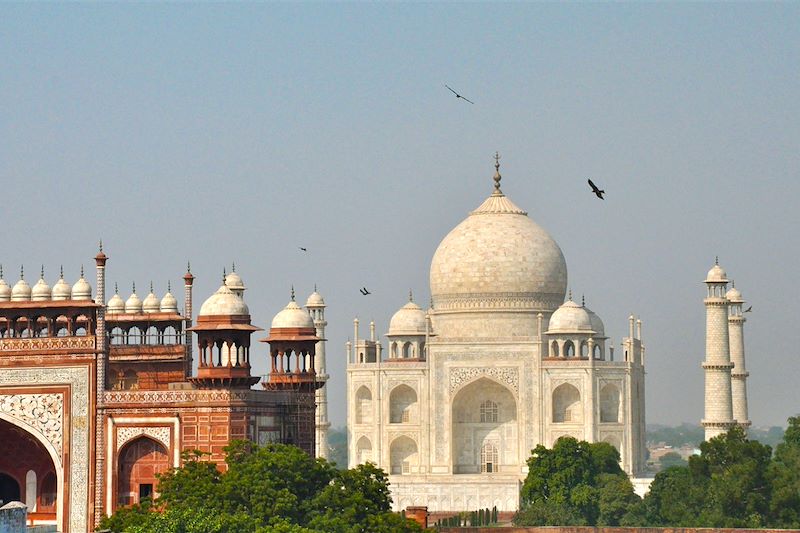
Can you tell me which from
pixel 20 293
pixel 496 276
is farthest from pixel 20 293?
pixel 496 276

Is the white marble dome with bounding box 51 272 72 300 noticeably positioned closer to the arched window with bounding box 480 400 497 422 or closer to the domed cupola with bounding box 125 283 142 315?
the domed cupola with bounding box 125 283 142 315

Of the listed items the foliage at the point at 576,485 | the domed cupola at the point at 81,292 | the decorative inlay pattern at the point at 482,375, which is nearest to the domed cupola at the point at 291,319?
the domed cupola at the point at 81,292

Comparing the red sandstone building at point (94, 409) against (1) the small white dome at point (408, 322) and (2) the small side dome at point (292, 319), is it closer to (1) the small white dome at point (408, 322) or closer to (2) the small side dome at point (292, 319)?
(2) the small side dome at point (292, 319)

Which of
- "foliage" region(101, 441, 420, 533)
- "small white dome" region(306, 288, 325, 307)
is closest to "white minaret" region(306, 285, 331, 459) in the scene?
"small white dome" region(306, 288, 325, 307)

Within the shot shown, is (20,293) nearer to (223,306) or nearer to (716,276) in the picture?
(223,306)

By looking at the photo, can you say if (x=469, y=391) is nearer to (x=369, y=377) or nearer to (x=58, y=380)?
(x=369, y=377)
